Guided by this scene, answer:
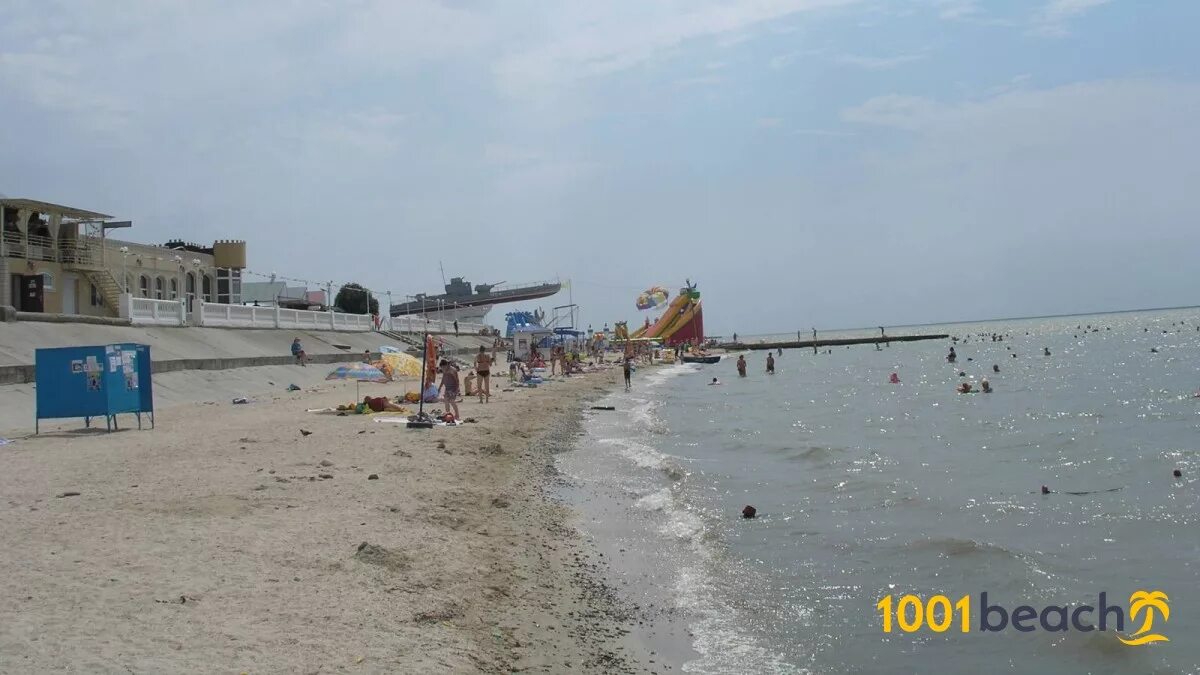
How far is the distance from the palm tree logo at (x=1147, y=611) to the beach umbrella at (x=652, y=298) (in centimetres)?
8661

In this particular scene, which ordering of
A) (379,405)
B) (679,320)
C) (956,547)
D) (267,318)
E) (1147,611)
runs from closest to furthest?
(1147,611) → (956,547) → (379,405) → (267,318) → (679,320)

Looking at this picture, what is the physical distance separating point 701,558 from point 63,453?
8.97 m

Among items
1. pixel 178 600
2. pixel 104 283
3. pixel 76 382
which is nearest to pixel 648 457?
pixel 76 382

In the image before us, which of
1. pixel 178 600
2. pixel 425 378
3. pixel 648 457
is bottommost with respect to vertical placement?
pixel 648 457

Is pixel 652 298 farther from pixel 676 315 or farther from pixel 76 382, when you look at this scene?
pixel 76 382

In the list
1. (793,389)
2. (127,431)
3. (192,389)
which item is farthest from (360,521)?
(793,389)

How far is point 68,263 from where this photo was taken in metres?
33.8

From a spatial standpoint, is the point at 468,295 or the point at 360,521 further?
the point at 468,295

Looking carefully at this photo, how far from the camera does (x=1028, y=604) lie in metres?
8.19

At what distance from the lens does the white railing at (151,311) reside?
29.6m

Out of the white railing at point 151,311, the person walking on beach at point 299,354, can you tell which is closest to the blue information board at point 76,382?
the white railing at point 151,311

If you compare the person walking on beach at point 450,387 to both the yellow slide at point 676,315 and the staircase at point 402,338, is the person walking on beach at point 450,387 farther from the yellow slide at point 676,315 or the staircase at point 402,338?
the yellow slide at point 676,315

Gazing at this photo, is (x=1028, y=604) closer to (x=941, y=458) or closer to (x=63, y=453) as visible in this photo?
(x=941, y=458)

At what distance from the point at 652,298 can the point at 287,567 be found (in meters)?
89.0
